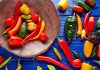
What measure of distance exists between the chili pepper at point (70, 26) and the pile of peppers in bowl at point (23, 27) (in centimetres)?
14

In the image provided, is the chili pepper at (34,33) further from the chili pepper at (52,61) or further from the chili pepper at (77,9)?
the chili pepper at (77,9)

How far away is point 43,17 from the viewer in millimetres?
1774

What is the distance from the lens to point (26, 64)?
5.73 ft

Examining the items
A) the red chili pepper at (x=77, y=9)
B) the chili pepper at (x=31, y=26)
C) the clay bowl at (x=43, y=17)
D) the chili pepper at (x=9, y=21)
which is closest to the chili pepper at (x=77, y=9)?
the red chili pepper at (x=77, y=9)

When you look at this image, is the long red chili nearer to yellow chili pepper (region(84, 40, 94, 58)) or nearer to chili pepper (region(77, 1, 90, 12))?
yellow chili pepper (region(84, 40, 94, 58))

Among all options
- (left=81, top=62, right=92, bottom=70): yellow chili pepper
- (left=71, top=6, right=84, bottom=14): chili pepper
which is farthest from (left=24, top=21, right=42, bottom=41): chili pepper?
(left=81, top=62, right=92, bottom=70): yellow chili pepper

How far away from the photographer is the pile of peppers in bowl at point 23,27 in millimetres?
1717

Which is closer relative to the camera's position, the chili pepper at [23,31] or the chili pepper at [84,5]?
the chili pepper at [23,31]

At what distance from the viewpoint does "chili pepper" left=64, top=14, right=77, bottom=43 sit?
1.77 m

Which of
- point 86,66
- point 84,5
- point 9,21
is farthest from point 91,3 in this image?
point 9,21

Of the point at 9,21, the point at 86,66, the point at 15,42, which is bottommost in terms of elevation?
the point at 86,66

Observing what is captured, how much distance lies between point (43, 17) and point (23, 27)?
14cm

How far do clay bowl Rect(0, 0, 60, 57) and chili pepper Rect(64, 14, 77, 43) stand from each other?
0.30ft

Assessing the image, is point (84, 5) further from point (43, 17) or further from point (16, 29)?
point (16, 29)
